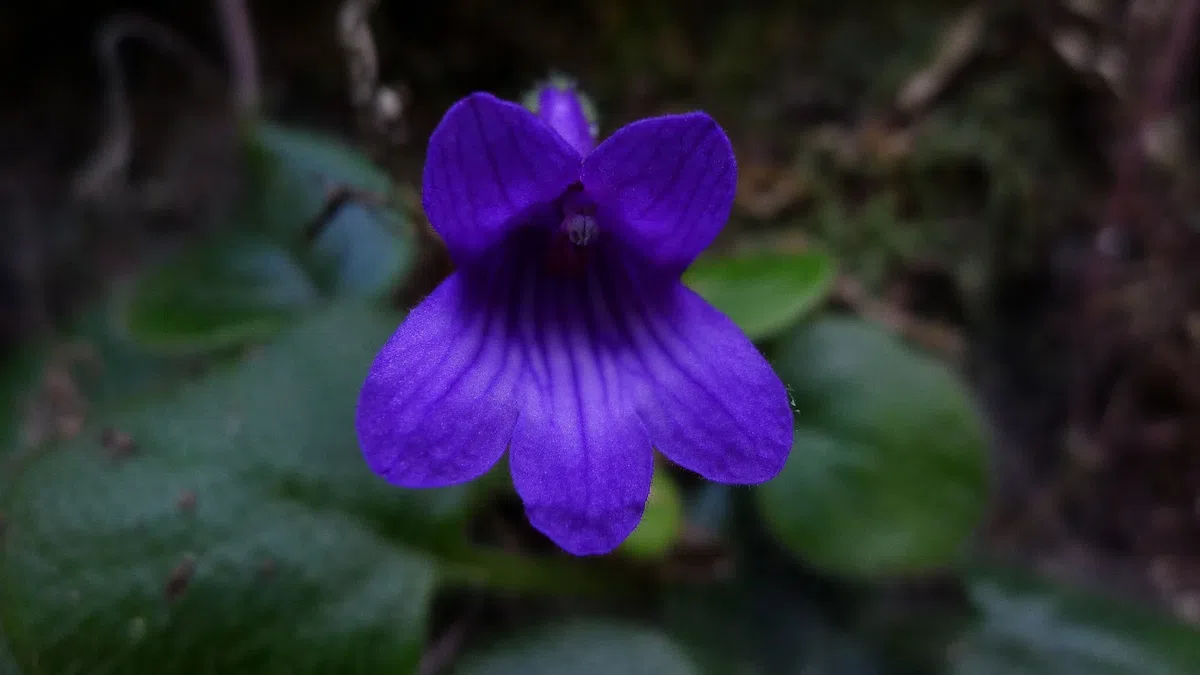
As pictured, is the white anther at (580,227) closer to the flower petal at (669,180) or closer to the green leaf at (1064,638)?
the flower petal at (669,180)

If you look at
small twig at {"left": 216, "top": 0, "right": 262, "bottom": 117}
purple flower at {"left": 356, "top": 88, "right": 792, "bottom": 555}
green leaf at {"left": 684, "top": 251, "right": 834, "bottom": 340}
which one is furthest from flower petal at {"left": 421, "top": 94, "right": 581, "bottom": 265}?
small twig at {"left": 216, "top": 0, "right": 262, "bottom": 117}

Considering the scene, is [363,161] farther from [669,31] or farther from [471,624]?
[471,624]

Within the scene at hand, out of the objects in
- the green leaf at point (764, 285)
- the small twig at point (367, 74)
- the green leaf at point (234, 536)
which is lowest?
the green leaf at point (234, 536)

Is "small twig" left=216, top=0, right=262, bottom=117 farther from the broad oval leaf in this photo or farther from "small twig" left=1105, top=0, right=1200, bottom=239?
"small twig" left=1105, top=0, right=1200, bottom=239

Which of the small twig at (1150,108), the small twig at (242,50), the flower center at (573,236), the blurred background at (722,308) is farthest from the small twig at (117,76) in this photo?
the small twig at (1150,108)

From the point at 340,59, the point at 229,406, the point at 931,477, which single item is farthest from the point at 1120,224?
the point at 229,406

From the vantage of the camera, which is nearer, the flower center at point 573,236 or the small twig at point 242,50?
the flower center at point 573,236

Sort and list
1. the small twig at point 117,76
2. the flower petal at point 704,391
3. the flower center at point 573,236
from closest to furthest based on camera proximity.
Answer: the flower petal at point 704,391 → the flower center at point 573,236 → the small twig at point 117,76

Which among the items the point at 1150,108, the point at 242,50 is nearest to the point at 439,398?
the point at 242,50
